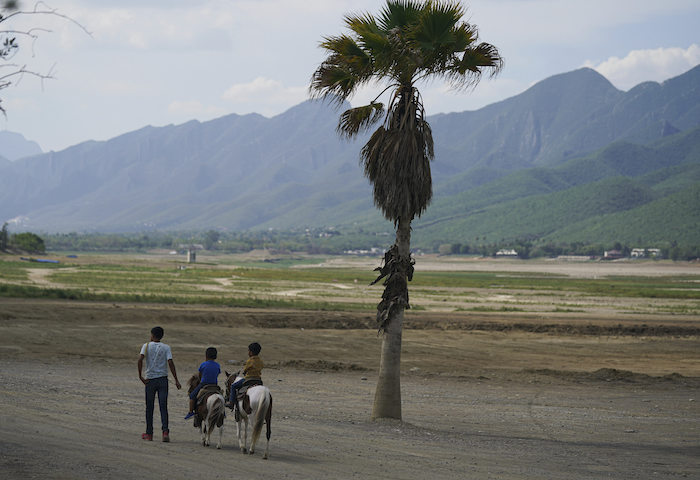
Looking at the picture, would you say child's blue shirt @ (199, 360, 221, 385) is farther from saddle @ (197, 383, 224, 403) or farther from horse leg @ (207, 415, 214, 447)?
horse leg @ (207, 415, 214, 447)

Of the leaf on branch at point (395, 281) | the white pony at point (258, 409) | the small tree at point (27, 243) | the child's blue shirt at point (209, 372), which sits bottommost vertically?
the white pony at point (258, 409)

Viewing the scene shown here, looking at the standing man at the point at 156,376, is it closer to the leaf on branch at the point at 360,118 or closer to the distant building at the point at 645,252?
the leaf on branch at the point at 360,118

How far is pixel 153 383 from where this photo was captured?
13.0 m

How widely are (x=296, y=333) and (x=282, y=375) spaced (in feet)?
35.7

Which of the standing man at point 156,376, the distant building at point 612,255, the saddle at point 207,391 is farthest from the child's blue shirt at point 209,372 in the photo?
the distant building at point 612,255

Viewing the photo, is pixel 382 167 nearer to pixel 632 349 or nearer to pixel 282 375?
pixel 282 375

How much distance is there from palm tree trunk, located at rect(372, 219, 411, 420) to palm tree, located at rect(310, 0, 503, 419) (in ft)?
0.07

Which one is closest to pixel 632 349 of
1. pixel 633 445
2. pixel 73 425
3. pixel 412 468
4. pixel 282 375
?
pixel 282 375

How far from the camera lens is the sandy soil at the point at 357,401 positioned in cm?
1241

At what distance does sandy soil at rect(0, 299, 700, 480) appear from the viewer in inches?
489

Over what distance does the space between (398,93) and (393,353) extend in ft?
17.7

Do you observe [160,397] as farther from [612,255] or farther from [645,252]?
[612,255]

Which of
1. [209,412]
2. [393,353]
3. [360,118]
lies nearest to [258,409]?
[209,412]

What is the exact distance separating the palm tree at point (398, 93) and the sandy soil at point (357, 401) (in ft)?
7.51
